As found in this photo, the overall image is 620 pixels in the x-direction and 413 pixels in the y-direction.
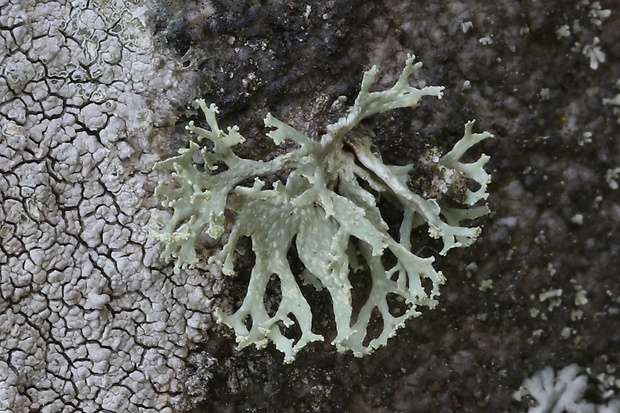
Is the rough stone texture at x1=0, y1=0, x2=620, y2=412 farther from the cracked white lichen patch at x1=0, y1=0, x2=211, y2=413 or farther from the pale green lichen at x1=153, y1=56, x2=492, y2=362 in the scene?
the pale green lichen at x1=153, y1=56, x2=492, y2=362

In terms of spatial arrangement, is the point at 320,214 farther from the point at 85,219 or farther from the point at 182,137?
the point at 85,219

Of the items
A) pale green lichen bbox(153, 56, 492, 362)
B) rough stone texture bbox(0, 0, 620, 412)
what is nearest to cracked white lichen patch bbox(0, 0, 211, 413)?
rough stone texture bbox(0, 0, 620, 412)

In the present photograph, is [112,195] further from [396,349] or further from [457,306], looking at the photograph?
[457,306]

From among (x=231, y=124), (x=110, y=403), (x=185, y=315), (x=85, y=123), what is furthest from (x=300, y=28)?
(x=110, y=403)

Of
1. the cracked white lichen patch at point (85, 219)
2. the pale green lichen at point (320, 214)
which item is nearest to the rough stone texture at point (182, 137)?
the cracked white lichen patch at point (85, 219)

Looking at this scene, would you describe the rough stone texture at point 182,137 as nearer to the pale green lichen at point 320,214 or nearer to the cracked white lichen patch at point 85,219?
the cracked white lichen patch at point 85,219

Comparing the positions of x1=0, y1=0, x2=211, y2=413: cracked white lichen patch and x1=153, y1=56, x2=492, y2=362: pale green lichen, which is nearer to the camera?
x1=153, y1=56, x2=492, y2=362: pale green lichen
